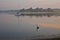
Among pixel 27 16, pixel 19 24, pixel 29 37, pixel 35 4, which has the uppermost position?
pixel 35 4

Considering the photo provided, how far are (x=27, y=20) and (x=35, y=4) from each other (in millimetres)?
321

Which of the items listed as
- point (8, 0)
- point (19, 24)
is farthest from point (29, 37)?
point (8, 0)

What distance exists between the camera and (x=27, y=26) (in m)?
2.18

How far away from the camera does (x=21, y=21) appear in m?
2.21

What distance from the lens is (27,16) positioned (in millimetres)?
2180

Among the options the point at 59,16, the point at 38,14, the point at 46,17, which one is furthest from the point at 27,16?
the point at 59,16

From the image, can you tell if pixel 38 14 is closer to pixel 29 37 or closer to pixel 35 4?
pixel 35 4

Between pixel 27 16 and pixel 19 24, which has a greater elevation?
pixel 27 16

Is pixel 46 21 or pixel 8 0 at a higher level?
pixel 8 0

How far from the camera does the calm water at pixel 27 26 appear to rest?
7.11 feet

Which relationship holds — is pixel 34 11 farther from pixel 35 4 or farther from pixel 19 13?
pixel 19 13

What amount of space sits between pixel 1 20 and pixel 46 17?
80 cm

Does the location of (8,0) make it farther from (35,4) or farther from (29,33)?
(29,33)

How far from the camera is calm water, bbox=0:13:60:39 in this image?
2.17m
